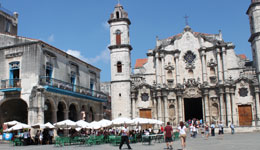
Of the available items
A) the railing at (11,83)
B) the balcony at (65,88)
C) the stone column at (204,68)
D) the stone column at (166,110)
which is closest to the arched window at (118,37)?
the balcony at (65,88)

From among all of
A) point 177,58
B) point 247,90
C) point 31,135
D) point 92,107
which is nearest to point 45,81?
point 31,135

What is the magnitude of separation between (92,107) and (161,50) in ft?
35.7

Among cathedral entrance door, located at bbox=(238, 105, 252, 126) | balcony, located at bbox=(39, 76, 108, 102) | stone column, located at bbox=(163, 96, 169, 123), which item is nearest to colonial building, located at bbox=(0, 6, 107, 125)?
balcony, located at bbox=(39, 76, 108, 102)

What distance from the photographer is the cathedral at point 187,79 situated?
3186 cm

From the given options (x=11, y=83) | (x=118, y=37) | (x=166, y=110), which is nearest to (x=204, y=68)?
(x=166, y=110)

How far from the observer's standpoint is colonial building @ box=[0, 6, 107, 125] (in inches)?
921

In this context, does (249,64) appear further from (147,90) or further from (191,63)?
(147,90)

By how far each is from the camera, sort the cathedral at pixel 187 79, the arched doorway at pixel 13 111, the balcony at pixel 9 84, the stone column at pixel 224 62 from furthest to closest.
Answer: the stone column at pixel 224 62, the cathedral at pixel 187 79, the arched doorway at pixel 13 111, the balcony at pixel 9 84

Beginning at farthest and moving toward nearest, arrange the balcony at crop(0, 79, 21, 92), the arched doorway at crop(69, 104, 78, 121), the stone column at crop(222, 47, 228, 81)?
the stone column at crop(222, 47, 228, 81), the arched doorway at crop(69, 104, 78, 121), the balcony at crop(0, 79, 21, 92)

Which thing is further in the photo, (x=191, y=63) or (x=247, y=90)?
(x=191, y=63)

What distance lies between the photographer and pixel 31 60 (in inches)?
949

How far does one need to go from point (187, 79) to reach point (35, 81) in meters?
18.5

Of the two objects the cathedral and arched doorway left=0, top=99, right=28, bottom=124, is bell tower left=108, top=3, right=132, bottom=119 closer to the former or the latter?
the cathedral

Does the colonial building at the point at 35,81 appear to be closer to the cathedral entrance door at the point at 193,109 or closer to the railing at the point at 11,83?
the railing at the point at 11,83
